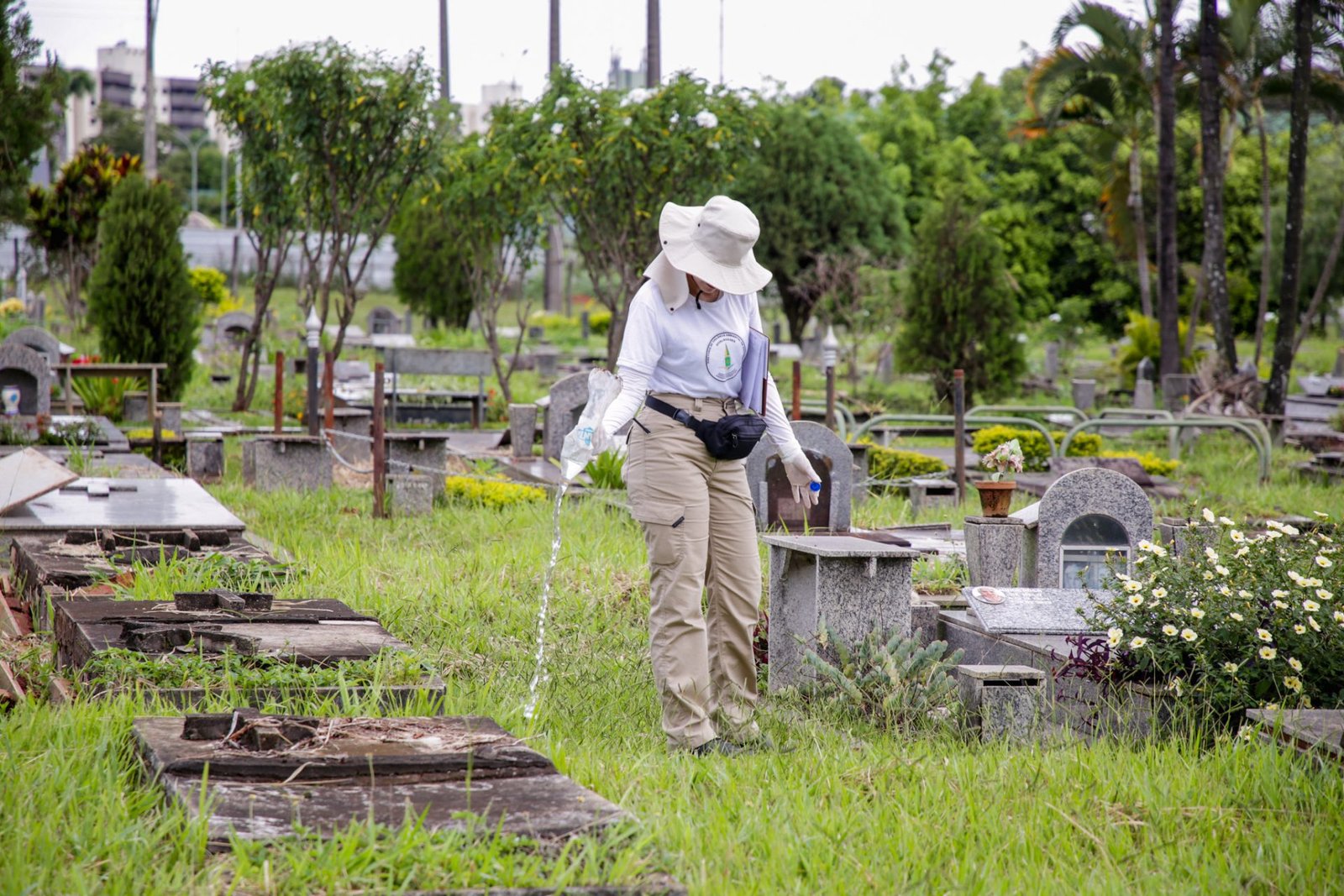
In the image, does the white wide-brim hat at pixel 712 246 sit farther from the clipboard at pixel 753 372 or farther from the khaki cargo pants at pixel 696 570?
the khaki cargo pants at pixel 696 570

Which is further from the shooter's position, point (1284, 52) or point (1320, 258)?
point (1320, 258)

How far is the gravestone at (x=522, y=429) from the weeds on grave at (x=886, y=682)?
310 inches

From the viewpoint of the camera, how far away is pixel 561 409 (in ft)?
39.3

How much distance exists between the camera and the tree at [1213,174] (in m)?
19.1

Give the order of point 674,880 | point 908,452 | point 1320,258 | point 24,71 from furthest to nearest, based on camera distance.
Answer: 1. point 1320,258
2. point 24,71
3. point 908,452
4. point 674,880

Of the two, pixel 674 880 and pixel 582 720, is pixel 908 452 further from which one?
pixel 674 880

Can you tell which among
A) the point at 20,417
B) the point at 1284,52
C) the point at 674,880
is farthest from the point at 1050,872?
the point at 1284,52

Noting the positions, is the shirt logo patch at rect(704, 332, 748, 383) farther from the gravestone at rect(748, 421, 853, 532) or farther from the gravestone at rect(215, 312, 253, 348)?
the gravestone at rect(215, 312, 253, 348)

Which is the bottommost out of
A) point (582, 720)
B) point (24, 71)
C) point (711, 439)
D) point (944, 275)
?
point (582, 720)

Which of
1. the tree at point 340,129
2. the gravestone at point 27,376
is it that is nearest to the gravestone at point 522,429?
the tree at point 340,129

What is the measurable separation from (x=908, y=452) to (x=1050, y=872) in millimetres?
9628

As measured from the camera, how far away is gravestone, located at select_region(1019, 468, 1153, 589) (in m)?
6.59

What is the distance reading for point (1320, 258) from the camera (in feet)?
128

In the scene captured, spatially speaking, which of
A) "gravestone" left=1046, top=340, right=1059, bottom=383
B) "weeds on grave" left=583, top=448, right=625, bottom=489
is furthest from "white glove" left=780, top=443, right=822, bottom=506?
"gravestone" left=1046, top=340, right=1059, bottom=383
